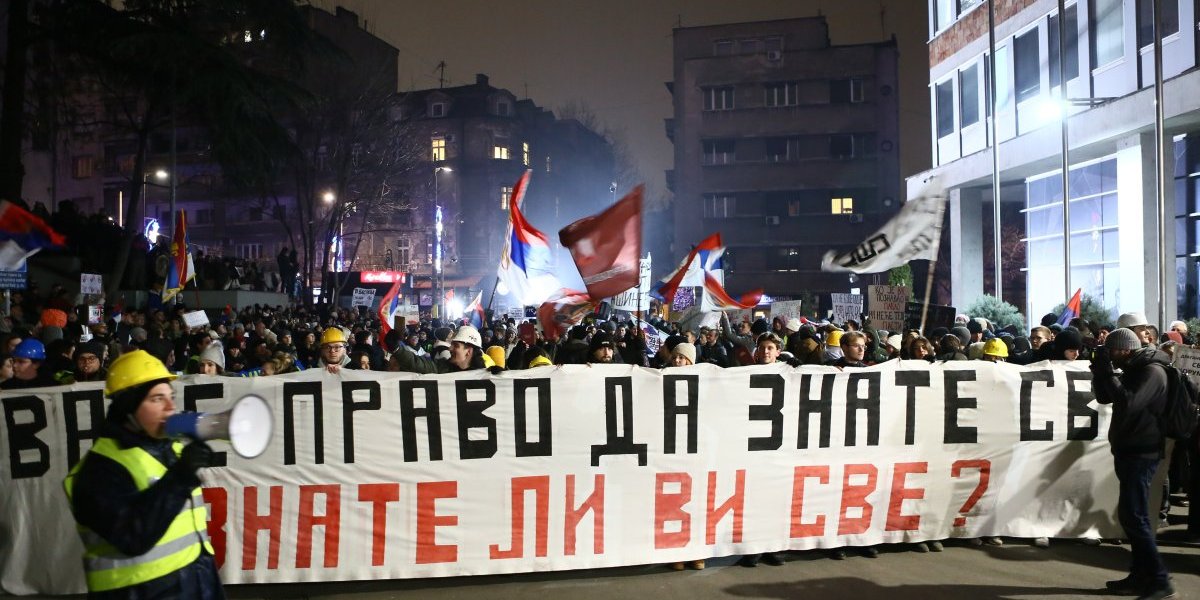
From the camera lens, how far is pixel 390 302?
15.1 m

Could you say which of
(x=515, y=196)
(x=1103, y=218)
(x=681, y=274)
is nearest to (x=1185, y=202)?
(x=1103, y=218)

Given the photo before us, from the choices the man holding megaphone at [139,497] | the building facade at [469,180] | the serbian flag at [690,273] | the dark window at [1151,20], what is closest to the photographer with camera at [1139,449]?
the man holding megaphone at [139,497]

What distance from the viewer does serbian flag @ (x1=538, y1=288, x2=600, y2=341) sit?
34.9ft

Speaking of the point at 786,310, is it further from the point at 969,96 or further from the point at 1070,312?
the point at 969,96

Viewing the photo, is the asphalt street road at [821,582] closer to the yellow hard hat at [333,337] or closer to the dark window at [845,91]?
the yellow hard hat at [333,337]

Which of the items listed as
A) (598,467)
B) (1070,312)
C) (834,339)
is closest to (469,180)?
(1070,312)

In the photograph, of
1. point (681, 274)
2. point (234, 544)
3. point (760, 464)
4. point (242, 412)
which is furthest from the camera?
point (681, 274)

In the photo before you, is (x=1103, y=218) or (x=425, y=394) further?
(x=1103, y=218)

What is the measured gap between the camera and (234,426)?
3.21 metres

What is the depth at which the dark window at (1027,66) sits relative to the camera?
24.5m

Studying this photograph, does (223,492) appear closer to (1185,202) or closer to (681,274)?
(681,274)

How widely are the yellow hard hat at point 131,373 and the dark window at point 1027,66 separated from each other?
24711 millimetres

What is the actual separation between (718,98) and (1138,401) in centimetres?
5607

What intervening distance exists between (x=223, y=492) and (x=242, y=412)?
351cm
